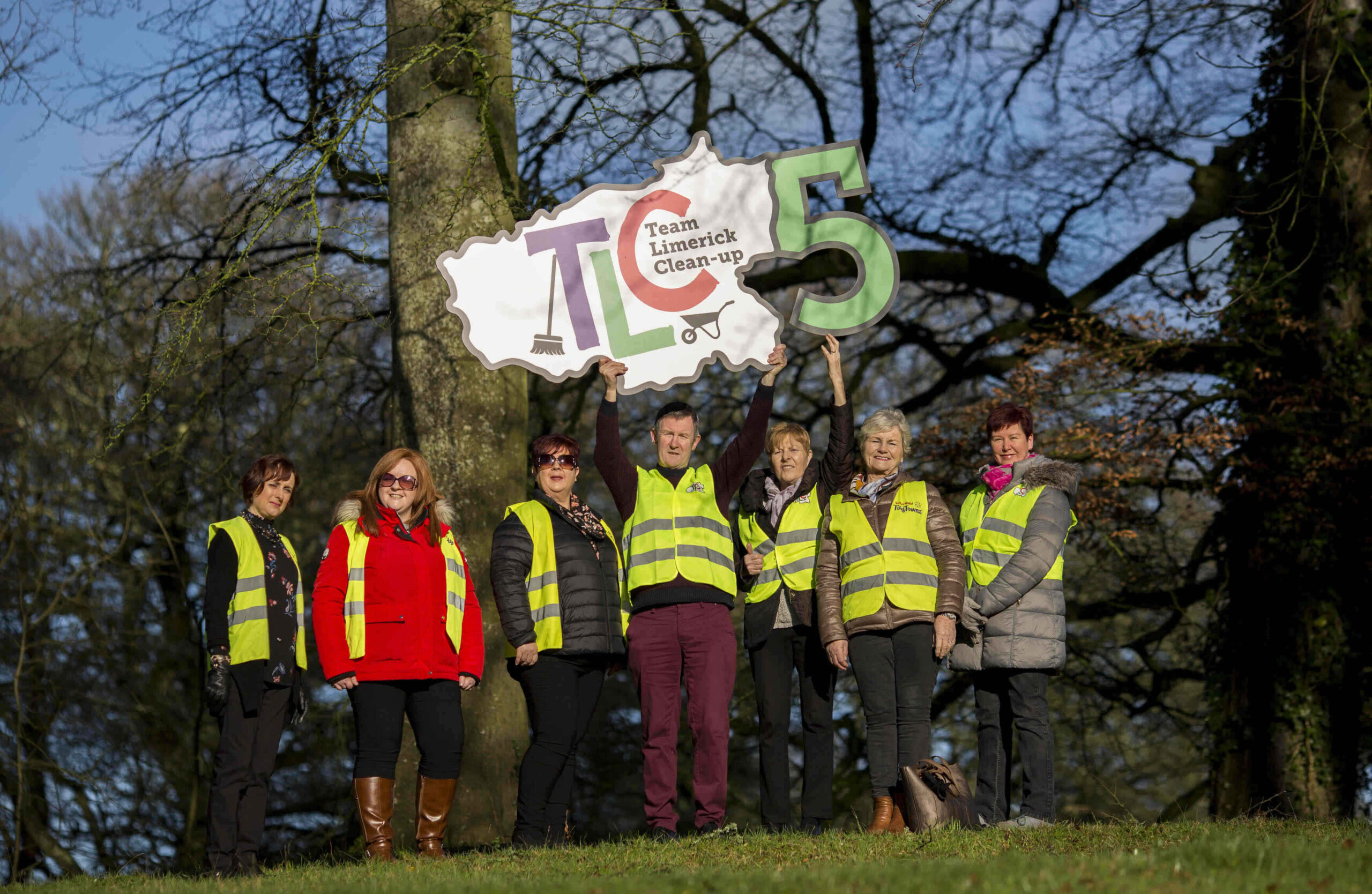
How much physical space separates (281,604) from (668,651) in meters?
1.71

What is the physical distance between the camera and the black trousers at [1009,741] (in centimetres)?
533

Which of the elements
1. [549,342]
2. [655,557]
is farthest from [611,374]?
[655,557]

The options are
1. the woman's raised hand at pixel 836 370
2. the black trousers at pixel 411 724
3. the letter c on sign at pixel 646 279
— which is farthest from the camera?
the letter c on sign at pixel 646 279

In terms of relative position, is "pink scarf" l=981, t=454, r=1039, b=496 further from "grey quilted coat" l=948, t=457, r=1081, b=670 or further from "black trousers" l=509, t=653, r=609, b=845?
"black trousers" l=509, t=653, r=609, b=845

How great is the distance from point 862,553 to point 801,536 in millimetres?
340

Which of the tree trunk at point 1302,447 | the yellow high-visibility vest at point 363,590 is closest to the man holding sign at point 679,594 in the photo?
the yellow high-visibility vest at point 363,590

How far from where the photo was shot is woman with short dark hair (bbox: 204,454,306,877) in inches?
208

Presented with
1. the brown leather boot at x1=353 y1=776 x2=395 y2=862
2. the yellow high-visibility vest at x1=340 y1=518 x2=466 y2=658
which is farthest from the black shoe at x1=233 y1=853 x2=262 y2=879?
the yellow high-visibility vest at x1=340 y1=518 x2=466 y2=658

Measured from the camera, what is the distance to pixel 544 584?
220 inches

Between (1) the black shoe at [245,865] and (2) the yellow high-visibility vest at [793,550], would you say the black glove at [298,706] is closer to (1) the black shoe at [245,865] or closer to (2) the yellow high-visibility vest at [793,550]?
(1) the black shoe at [245,865]

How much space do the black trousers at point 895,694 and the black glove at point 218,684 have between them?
2669mm

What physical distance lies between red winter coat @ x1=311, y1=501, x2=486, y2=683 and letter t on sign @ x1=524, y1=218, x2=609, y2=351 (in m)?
1.31

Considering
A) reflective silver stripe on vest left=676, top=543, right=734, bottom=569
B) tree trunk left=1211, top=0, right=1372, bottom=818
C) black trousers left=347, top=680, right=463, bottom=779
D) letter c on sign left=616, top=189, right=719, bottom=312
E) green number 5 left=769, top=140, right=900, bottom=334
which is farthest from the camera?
tree trunk left=1211, top=0, right=1372, bottom=818

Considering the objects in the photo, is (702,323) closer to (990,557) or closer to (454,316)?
(990,557)
